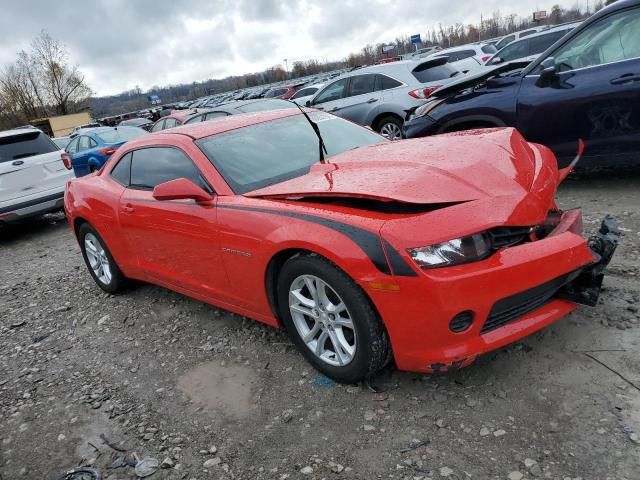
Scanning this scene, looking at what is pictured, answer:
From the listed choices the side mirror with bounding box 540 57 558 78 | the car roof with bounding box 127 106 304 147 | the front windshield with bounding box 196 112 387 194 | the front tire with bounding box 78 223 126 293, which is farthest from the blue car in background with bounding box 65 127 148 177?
the side mirror with bounding box 540 57 558 78

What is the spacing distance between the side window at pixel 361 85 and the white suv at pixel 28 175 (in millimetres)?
5171

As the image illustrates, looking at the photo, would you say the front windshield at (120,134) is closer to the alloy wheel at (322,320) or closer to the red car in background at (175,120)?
the red car in background at (175,120)

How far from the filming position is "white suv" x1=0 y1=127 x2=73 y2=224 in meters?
7.74

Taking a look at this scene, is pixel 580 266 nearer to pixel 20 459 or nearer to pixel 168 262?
pixel 168 262

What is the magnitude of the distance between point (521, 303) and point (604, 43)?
354cm

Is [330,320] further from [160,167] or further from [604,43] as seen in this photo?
[604,43]

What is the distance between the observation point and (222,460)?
250cm

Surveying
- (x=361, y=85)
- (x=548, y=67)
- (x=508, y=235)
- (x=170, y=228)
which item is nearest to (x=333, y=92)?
(x=361, y=85)

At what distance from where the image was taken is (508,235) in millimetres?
2473

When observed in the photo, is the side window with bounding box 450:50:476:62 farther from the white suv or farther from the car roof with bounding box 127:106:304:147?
the car roof with bounding box 127:106:304:147

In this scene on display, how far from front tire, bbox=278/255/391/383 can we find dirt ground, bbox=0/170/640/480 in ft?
0.55

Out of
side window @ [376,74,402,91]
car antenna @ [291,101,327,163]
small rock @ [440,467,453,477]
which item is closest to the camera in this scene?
small rock @ [440,467,453,477]

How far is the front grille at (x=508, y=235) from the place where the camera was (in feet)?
8.02

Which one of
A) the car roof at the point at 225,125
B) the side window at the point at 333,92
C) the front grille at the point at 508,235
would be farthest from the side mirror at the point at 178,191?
the side window at the point at 333,92
